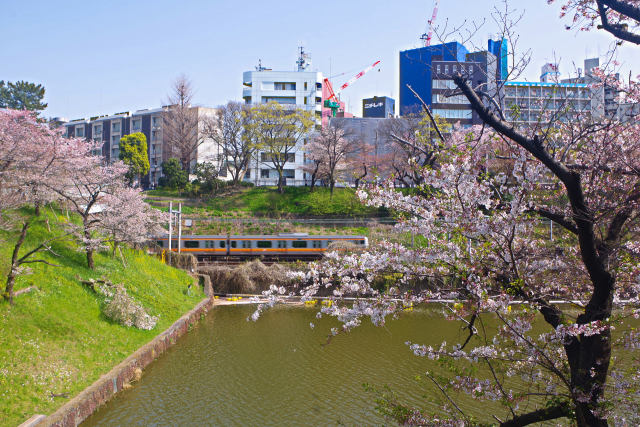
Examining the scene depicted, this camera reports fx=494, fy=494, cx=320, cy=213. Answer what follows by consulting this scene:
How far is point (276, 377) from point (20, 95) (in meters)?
36.5

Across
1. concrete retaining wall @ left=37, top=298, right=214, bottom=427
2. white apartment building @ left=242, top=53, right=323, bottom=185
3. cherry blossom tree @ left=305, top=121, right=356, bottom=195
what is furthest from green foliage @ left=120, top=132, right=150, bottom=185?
concrete retaining wall @ left=37, top=298, right=214, bottom=427

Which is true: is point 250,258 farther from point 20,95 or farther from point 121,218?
point 20,95

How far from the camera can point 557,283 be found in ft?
14.7

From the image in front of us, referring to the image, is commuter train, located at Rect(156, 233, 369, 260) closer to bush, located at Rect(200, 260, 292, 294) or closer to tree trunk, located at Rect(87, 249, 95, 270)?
bush, located at Rect(200, 260, 292, 294)

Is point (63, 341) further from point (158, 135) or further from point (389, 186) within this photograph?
point (158, 135)

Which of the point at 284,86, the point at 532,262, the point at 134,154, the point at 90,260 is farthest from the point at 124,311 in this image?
the point at 284,86

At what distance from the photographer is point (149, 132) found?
4719 centimetres

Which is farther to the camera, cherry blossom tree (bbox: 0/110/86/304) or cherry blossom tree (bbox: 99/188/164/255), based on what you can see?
cherry blossom tree (bbox: 99/188/164/255)

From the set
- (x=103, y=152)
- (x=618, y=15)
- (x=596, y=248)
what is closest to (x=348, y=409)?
(x=596, y=248)

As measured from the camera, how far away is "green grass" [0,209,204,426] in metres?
7.37

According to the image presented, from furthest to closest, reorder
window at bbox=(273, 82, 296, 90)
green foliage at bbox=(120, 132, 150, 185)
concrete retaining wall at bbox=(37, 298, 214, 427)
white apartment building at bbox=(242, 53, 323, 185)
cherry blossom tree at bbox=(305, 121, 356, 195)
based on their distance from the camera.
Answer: window at bbox=(273, 82, 296, 90) < white apartment building at bbox=(242, 53, 323, 185) < green foliage at bbox=(120, 132, 150, 185) < cherry blossom tree at bbox=(305, 121, 356, 195) < concrete retaining wall at bbox=(37, 298, 214, 427)

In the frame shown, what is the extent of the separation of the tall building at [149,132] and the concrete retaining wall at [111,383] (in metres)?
30.2

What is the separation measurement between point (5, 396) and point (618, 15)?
8418 mm

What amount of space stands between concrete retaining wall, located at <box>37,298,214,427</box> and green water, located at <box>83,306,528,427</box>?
18 cm
